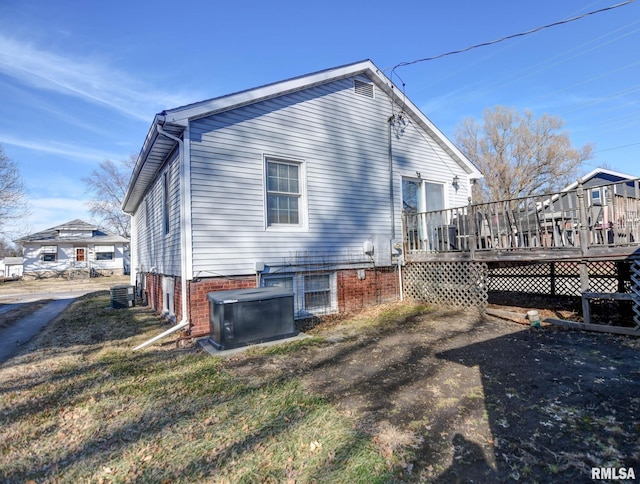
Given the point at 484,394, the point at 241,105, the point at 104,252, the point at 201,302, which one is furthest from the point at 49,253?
the point at 484,394

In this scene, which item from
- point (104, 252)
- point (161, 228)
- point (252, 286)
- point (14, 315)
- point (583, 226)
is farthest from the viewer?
point (104, 252)

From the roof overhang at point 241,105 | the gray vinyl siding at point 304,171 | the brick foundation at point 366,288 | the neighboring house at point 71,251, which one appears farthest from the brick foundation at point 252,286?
the neighboring house at point 71,251

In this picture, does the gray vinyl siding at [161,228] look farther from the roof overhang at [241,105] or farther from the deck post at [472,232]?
the deck post at [472,232]

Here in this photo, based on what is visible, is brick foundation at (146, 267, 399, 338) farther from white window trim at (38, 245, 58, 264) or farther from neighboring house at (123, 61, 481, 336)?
white window trim at (38, 245, 58, 264)

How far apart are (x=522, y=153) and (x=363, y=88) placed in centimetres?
2799

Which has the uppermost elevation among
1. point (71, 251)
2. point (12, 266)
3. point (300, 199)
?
point (300, 199)

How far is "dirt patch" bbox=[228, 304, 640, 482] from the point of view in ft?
8.27

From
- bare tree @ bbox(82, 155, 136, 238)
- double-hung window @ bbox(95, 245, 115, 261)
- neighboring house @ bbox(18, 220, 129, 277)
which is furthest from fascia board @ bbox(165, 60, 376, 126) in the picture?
bare tree @ bbox(82, 155, 136, 238)

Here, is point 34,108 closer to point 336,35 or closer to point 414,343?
point 336,35

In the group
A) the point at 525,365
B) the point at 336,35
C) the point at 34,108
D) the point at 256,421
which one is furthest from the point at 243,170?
the point at 34,108

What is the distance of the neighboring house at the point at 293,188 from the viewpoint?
6.68 meters

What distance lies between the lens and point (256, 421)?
3.23 m

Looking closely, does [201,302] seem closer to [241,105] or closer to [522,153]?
[241,105]

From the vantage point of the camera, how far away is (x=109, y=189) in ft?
130
